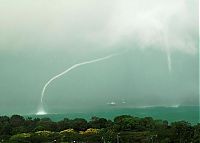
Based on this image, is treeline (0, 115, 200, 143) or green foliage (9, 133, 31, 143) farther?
green foliage (9, 133, 31, 143)

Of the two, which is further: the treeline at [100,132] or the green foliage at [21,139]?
the green foliage at [21,139]

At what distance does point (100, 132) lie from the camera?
186 ft

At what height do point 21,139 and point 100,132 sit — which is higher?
point 100,132

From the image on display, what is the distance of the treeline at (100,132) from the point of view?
155 ft

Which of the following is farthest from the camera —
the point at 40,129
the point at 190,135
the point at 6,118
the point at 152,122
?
the point at 6,118

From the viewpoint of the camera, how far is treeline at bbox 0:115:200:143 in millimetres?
47312

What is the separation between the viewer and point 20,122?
233 feet

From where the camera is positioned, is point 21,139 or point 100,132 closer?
point 21,139

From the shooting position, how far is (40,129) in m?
62.1

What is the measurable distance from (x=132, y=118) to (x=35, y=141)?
2135cm

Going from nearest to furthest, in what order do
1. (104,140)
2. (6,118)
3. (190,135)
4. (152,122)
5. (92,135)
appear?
(190,135) → (104,140) → (92,135) → (152,122) → (6,118)

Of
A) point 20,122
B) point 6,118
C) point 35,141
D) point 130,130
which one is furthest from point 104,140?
point 6,118

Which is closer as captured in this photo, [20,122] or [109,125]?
[109,125]

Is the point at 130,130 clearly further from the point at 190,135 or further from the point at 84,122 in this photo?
Answer: the point at 190,135
